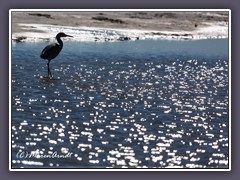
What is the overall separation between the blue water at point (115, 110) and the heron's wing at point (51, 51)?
0.35m

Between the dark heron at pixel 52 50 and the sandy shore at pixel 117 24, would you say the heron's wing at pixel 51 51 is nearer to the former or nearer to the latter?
the dark heron at pixel 52 50

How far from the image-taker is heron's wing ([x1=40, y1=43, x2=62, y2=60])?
2245 centimetres

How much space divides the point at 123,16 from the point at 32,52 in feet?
17.6

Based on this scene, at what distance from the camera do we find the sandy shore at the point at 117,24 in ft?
62.8

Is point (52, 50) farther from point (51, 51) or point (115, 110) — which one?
point (115, 110)

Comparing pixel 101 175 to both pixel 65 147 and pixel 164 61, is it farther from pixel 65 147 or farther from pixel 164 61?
pixel 164 61

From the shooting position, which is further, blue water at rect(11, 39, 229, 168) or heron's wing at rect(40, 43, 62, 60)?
heron's wing at rect(40, 43, 62, 60)

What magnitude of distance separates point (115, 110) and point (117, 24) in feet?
18.0

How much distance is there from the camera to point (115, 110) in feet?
65.6

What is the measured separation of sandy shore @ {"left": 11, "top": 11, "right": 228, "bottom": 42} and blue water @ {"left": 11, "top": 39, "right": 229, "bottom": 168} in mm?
455

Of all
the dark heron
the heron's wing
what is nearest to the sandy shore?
the dark heron

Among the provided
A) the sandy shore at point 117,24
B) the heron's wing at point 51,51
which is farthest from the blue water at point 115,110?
the sandy shore at point 117,24

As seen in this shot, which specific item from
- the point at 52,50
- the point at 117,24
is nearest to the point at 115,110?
the point at 52,50

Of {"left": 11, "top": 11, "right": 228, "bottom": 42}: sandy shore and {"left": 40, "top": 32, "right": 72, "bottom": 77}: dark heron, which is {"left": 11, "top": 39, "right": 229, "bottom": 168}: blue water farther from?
{"left": 11, "top": 11, "right": 228, "bottom": 42}: sandy shore
